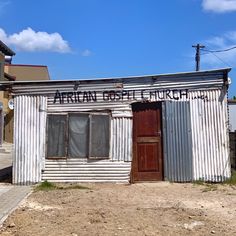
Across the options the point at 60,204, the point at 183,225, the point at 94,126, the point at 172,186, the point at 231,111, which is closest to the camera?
the point at 183,225

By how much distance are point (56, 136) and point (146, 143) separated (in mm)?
2613

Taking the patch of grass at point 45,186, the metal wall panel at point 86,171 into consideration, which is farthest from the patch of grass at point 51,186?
the metal wall panel at point 86,171

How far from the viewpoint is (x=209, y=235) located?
7.32m

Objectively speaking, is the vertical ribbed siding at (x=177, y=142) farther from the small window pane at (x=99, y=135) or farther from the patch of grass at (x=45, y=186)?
the patch of grass at (x=45, y=186)

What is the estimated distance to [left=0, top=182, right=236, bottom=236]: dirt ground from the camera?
7.63 metres

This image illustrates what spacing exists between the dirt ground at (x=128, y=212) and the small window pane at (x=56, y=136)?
1695 millimetres

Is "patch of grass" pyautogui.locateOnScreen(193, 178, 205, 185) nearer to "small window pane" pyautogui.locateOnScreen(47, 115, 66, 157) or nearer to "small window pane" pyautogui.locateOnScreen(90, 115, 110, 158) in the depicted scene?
"small window pane" pyautogui.locateOnScreen(90, 115, 110, 158)

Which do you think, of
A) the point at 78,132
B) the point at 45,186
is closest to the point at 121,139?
the point at 78,132

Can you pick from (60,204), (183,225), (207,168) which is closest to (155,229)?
(183,225)

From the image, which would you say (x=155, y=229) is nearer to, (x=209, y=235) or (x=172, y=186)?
(x=209, y=235)

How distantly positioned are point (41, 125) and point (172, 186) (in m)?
4.11

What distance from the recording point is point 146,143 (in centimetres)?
1322

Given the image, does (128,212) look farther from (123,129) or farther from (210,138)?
(210,138)

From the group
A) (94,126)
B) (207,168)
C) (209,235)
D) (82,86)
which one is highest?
(82,86)
